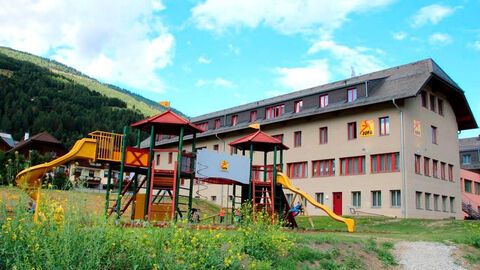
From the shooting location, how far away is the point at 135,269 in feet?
27.4

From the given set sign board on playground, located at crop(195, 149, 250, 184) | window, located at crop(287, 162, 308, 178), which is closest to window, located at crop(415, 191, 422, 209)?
window, located at crop(287, 162, 308, 178)

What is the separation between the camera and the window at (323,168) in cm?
3600

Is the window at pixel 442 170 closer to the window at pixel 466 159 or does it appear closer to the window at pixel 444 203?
the window at pixel 444 203

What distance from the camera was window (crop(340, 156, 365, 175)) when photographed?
34.2 meters

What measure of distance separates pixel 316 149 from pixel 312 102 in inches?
157

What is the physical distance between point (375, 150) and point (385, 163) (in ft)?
3.90

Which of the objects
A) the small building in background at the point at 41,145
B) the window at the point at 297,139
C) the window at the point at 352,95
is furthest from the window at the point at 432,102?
the small building in background at the point at 41,145

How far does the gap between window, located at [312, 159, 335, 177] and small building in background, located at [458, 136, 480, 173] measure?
76.9ft

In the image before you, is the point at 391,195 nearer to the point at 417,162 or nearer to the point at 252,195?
the point at 417,162

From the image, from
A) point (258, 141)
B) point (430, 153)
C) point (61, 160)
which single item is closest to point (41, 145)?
Result: point (258, 141)

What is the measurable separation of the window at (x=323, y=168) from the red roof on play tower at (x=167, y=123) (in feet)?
57.6

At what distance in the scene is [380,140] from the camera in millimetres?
33250

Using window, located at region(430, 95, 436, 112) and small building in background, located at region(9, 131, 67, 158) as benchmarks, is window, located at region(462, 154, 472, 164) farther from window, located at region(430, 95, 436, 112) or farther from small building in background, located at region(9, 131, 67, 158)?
small building in background, located at region(9, 131, 67, 158)

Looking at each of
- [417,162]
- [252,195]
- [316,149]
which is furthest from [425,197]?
[252,195]
